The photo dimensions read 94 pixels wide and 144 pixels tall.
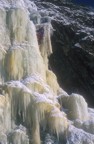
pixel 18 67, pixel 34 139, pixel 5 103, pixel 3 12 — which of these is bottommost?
pixel 34 139

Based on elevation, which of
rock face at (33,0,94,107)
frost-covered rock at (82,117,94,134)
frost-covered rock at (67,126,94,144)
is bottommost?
frost-covered rock at (67,126,94,144)

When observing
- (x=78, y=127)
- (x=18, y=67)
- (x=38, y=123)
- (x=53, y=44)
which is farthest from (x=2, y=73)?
(x=53, y=44)

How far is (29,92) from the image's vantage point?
1867 cm

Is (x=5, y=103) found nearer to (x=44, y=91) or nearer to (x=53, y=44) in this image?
(x=44, y=91)

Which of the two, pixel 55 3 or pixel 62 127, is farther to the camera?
pixel 55 3

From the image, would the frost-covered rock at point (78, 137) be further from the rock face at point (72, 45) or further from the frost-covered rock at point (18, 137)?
the rock face at point (72, 45)

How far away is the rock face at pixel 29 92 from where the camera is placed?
1819 cm

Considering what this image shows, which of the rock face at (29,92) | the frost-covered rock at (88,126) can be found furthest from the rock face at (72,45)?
the frost-covered rock at (88,126)

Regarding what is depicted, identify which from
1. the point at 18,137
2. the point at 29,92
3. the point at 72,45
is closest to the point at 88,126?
the point at 29,92

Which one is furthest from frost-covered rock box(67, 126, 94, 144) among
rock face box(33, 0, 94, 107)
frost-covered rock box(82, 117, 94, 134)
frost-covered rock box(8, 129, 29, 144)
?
rock face box(33, 0, 94, 107)

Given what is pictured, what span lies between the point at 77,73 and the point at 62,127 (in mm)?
6759

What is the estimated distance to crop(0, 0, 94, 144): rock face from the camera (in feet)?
59.7

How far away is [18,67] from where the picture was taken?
1955 centimetres

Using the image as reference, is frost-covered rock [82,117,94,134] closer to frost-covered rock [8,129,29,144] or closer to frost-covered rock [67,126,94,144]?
frost-covered rock [67,126,94,144]
